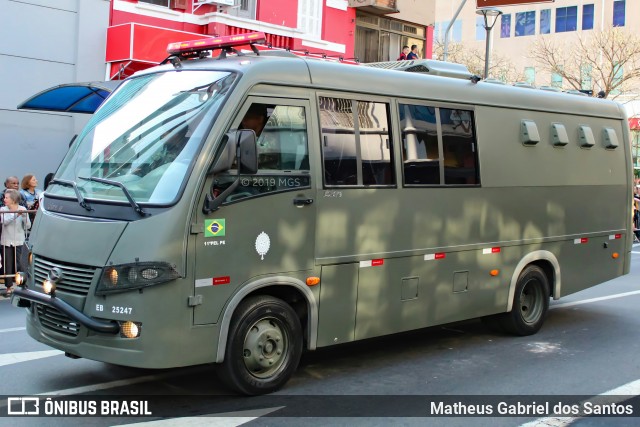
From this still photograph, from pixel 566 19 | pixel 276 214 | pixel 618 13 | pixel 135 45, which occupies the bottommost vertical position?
pixel 276 214

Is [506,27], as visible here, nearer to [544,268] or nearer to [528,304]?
[544,268]

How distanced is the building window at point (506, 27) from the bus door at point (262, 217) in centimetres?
5797

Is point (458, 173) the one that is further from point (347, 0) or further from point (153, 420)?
point (347, 0)

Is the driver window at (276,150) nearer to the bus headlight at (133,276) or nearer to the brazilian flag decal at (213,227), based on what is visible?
the brazilian flag decal at (213,227)

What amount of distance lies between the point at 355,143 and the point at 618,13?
53.9 metres

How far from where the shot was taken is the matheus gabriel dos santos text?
645 centimetres

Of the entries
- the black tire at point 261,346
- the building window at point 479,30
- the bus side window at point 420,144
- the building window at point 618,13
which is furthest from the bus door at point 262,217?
the building window at point 479,30

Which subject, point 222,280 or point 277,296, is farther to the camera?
point 277,296

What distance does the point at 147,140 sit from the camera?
6.36 m

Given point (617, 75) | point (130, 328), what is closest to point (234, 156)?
point (130, 328)

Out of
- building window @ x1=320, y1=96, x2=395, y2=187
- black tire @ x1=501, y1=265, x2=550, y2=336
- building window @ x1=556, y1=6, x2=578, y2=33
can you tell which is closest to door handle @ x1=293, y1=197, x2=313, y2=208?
building window @ x1=320, y1=96, x2=395, y2=187

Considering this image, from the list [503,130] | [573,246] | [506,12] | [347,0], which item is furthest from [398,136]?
[506,12]

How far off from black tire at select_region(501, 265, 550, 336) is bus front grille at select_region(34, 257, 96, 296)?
17.2 ft

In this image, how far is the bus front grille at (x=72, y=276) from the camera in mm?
5922
